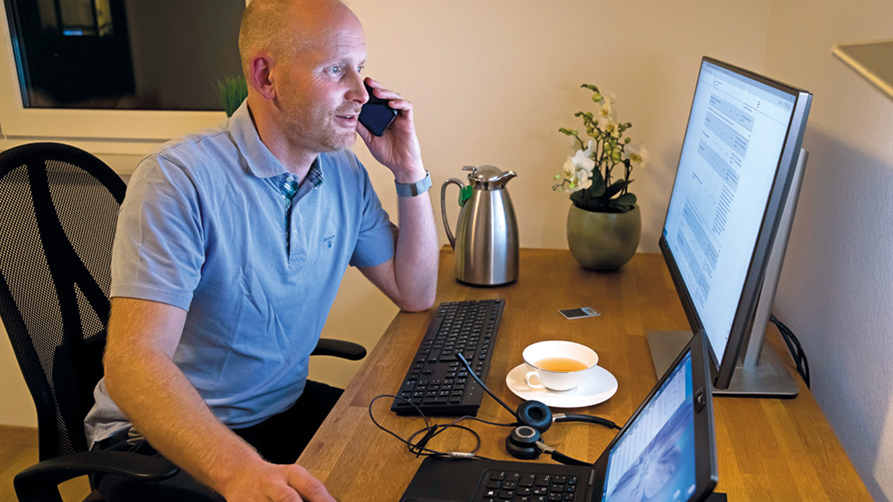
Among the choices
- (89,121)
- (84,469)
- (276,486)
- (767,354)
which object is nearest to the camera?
(276,486)

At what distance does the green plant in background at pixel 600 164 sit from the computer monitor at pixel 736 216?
29 centimetres

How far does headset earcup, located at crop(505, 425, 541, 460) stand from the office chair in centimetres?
49

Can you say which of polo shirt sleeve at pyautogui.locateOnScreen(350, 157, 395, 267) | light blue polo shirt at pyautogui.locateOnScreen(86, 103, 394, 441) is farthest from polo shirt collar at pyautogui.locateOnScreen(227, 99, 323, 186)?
polo shirt sleeve at pyautogui.locateOnScreen(350, 157, 395, 267)

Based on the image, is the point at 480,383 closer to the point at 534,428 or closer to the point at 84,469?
the point at 534,428

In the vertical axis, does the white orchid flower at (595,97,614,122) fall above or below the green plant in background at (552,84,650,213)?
above

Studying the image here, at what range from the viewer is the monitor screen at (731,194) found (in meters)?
0.80

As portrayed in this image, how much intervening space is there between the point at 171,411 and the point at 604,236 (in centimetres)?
101

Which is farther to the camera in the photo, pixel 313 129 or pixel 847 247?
pixel 313 129

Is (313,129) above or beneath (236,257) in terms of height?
above

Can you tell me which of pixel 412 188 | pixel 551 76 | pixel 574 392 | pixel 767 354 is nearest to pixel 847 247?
pixel 767 354

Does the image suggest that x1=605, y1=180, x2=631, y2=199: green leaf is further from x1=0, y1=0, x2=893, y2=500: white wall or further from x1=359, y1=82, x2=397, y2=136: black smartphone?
x1=359, y1=82, x2=397, y2=136: black smartphone

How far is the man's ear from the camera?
1323mm

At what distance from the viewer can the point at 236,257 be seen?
4.22 feet

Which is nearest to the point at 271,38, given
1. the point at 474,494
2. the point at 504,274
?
the point at 504,274
